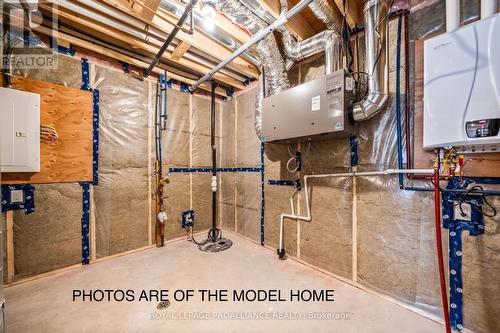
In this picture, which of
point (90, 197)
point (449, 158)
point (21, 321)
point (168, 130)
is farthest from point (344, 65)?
point (21, 321)

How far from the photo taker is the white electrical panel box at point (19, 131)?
5.49ft

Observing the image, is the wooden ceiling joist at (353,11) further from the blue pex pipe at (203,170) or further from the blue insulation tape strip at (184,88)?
the blue insulation tape strip at (184,88)

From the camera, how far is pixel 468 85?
3.42 ft

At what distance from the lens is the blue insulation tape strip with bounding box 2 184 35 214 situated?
181 centimetres

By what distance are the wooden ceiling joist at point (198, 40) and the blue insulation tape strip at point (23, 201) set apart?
191 centimetres

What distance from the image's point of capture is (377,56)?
1550 mm

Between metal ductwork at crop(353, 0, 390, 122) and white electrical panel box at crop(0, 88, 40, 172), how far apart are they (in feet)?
9.81

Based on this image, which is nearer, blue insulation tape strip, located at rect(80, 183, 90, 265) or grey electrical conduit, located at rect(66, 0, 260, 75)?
grey electrical conduit, located at rect(66, 0, 260, 75)

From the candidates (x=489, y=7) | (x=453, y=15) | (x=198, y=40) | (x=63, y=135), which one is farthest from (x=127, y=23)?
(x=489, y=7)

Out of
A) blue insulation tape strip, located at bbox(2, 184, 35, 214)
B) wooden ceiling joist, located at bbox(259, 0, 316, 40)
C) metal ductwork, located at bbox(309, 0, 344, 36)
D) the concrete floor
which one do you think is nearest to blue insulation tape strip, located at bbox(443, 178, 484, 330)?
the concrete floor

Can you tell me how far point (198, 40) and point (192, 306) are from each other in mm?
2605

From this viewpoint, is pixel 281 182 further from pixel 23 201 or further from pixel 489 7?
pixel 23 201

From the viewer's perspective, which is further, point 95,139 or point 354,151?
point 95,139

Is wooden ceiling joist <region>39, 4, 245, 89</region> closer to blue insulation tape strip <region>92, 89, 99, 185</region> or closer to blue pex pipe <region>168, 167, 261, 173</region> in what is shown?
blue insulation tape strip <region>92, 89, 99, 185</region>
